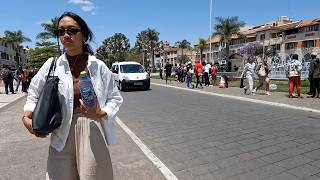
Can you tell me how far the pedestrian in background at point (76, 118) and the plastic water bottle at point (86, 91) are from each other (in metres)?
0.05

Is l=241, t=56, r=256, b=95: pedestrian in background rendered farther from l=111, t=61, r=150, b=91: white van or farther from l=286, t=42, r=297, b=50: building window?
l=286, t=42, r=297, b=50: building window

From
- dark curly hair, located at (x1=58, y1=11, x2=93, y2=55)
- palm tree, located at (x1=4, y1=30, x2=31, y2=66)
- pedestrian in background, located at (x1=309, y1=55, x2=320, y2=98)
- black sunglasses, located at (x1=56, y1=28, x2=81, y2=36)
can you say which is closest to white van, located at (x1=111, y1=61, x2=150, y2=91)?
pedestrian in background, located at (x1=309, y1=55, x2=320, y2=98)

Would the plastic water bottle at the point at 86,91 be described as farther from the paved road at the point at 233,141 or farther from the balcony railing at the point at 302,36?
the balcony railing at the point at 302,36

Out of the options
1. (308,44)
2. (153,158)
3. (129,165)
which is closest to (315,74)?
(153,158)

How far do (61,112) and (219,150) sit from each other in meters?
3.97

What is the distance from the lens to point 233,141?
6.88 m

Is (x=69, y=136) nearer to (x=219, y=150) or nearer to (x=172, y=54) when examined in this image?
(x=219, y=150)

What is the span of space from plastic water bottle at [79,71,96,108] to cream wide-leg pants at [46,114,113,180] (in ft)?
0.55

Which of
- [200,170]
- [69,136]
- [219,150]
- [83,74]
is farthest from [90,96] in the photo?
[219,150]

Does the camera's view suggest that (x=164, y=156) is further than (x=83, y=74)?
Yes

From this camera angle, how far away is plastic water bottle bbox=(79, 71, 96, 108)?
2.66m

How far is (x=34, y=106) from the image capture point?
283 centimetres

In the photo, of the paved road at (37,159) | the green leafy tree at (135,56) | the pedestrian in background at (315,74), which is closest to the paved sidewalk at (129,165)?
the paved road at (37,159)

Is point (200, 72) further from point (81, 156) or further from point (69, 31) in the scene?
point (81, 156)
